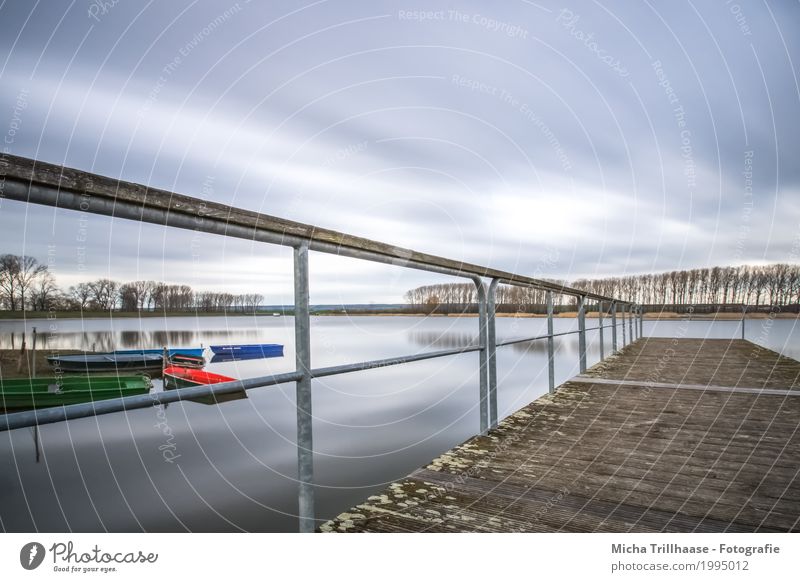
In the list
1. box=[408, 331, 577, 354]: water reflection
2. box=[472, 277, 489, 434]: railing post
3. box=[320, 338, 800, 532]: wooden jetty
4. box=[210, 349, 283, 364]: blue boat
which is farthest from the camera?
box=[210, 349, 283, 364]: blue boat

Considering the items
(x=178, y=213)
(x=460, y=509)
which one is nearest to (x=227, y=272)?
(x=178, y=213)

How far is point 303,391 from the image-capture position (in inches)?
49.3

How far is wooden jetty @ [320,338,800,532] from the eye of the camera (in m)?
1.40

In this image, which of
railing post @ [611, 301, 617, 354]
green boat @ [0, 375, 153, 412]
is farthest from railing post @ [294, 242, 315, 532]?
green boat @ [0, 375, 153, 412]

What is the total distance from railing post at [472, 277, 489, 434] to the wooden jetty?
11 centimetres

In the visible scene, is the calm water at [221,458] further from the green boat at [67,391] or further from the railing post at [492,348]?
the green boat at [67,391]

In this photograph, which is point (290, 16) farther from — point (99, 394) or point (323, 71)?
point (99, 394)

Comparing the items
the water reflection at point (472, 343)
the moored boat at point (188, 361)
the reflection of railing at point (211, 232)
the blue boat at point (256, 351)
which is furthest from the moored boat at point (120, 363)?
the reflection of railing at point (211, 232)

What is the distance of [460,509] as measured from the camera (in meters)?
1.47

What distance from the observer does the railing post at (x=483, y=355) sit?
237 centimetres

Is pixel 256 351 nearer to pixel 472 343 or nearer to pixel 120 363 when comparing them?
pixel 120 363

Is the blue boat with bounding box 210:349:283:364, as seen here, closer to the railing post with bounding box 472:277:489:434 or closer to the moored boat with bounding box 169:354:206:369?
the moored boat with bounding box 169:354:206:369

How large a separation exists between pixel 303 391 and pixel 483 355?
144 cm

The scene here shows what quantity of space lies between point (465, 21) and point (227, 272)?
152 inches
